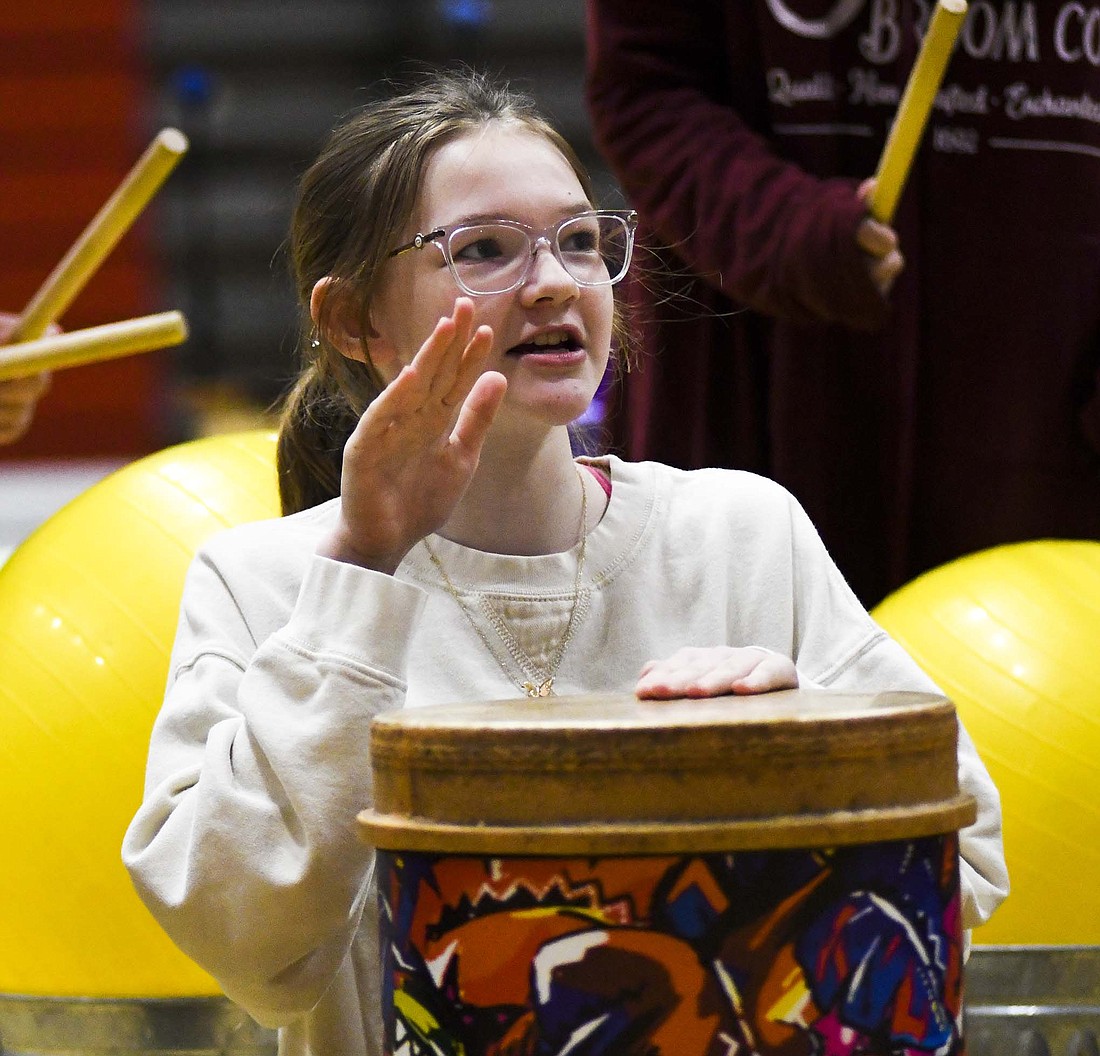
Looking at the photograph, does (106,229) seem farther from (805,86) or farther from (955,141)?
(955,141)

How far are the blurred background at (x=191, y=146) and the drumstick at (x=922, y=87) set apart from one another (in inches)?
175

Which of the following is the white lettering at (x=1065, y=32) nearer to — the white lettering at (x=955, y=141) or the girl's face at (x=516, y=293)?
the white lettering at (x=955, y=141)

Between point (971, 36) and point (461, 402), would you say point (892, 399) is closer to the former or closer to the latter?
point (971, 36)

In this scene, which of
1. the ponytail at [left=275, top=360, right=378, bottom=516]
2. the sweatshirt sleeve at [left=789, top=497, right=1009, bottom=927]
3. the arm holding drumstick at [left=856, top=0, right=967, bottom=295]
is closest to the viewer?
the sweatshirt sleeve at [left=789, top=497, right=1009, bottom=927]

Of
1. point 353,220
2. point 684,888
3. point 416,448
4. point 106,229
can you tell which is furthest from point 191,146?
point 684,888

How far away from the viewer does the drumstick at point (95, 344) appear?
6.37ft

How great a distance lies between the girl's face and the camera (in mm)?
1404

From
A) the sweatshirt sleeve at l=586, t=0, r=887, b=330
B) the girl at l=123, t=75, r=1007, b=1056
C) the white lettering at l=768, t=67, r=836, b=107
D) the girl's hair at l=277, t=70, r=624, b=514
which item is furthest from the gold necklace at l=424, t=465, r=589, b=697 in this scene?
the white lettering at l=768, t=67, r=836, b=107

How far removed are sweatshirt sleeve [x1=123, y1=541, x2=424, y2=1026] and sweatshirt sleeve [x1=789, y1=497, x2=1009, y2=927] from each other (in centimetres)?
37

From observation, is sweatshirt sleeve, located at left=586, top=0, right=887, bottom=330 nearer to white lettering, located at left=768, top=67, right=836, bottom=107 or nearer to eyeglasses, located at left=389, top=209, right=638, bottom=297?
white lettering, located at left=768, top=67, right=836, bottom=107

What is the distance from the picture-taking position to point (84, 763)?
192 cm

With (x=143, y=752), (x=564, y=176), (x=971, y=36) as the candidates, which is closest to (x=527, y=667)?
(x=564, y=176)

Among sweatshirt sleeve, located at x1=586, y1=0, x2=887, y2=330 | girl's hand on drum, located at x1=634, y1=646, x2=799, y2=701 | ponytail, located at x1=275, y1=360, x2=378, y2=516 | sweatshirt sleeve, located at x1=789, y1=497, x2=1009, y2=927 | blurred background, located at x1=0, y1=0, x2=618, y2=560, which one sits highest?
sweatshirt sleeve, located at x1=586, y1=0, x2=887, y2=330

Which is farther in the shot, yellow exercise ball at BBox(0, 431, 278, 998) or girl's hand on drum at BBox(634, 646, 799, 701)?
yellow exercise ball at BBox(0, 431, 278, 998)
